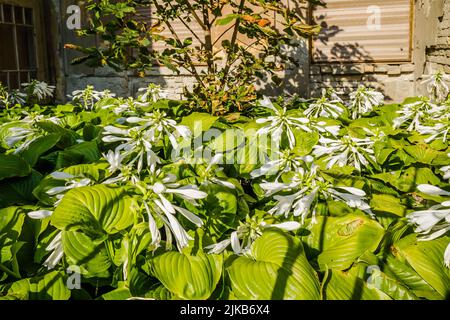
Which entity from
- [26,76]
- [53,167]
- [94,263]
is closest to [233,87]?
[53,167]

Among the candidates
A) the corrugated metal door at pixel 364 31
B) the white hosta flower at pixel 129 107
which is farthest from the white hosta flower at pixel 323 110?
the corrugated metal door at pixel 364 31

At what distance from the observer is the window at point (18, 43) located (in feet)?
20.6

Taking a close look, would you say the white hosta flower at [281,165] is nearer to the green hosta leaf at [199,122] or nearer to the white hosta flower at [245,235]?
the white hosta flower at [245,235]

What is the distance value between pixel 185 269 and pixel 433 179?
1268 mm

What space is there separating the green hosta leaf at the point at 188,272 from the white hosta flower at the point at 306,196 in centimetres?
31

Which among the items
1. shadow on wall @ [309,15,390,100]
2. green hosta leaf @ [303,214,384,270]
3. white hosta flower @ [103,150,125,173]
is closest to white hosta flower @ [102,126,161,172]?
white hosta flower @ [103,150,125,173]

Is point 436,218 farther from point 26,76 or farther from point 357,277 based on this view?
point 26,76

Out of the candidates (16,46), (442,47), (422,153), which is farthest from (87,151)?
(16,46)

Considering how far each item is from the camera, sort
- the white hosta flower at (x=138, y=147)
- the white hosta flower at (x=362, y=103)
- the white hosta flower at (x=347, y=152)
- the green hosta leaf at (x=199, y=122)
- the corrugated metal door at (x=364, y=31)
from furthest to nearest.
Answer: the corrugated metal door at (x=364, y=31) < the white hosta flower at (x=362, y=103) < the green hosta leaf at (x=199, y=122) < the white hosta flower at (x=347, y=152) < the white hosta flower at (x=138, y=147)

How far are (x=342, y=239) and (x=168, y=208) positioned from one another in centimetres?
58

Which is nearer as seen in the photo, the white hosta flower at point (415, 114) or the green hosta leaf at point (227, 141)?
the green hosta leaf at point (227, 141)

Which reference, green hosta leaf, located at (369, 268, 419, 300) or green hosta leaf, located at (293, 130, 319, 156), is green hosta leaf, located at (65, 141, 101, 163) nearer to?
green hosta leaf, located at (293, 130, 319, 156)

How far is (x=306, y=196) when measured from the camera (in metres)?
1.42

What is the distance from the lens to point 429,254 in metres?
1.23
